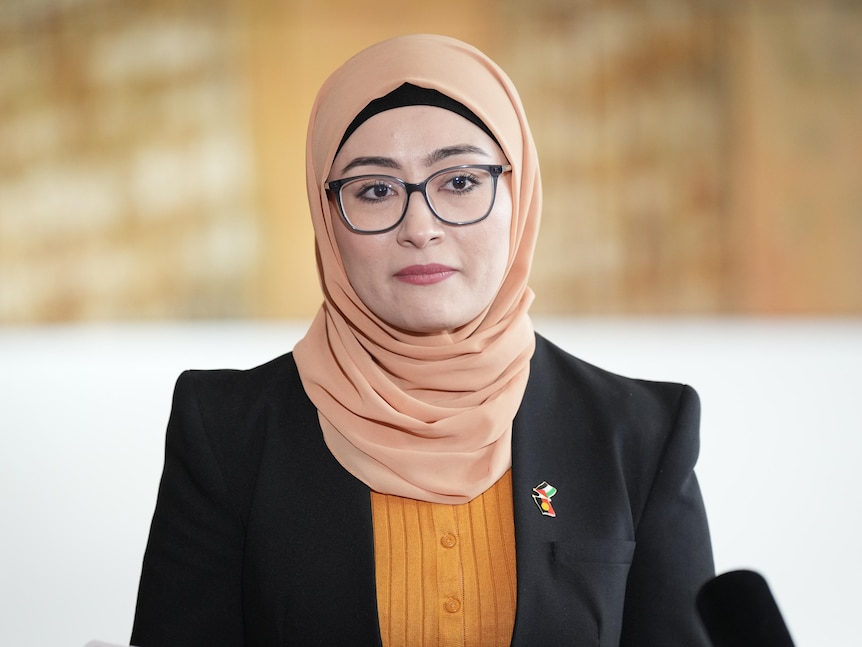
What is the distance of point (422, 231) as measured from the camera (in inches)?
53.0

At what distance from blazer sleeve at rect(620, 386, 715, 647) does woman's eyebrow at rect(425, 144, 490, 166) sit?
19.2 inches

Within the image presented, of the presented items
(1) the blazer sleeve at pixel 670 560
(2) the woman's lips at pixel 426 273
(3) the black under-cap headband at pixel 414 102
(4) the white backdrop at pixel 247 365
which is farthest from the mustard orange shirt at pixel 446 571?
(4) the white backdrop at pixel 247 365

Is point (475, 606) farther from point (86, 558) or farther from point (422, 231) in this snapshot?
point (86, 558)

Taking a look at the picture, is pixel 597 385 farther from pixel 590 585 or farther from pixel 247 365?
pixel 247 365

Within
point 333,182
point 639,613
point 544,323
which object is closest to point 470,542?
point 639,613

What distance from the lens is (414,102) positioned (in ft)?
4.60

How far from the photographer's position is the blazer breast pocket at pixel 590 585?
135 cm

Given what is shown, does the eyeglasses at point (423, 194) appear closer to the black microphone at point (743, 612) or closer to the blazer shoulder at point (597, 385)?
the blazer shoulder at point (597, 385)

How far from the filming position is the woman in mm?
1366

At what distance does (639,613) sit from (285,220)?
4.92 meters

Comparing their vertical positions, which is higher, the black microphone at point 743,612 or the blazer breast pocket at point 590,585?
the black microphone at point 743,612

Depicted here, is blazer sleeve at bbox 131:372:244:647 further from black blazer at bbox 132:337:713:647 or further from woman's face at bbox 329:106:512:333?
woman's face at bbox 329:106:512:333

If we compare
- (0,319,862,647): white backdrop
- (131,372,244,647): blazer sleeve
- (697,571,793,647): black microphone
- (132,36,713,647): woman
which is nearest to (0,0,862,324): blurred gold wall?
(0,319,862,647): white backdrop

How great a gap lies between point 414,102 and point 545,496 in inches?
22.2
